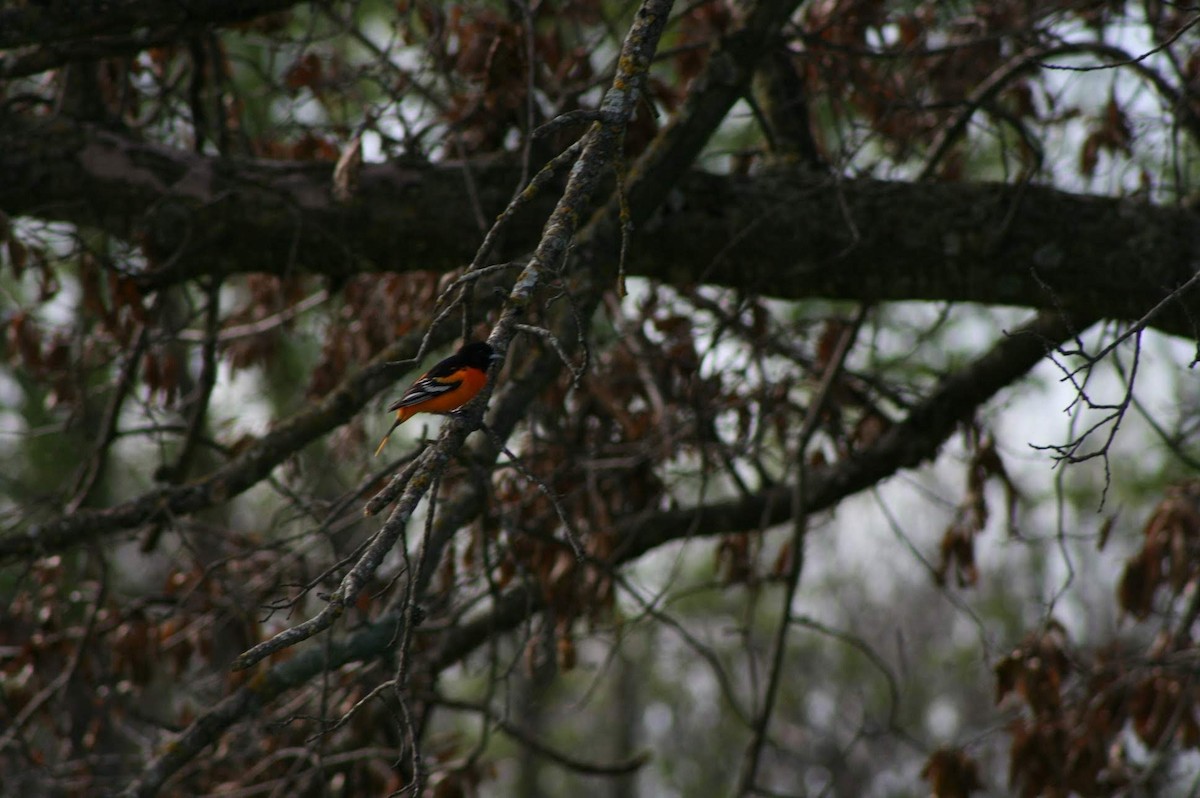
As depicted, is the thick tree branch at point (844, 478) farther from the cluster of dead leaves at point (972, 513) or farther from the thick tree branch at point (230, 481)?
the thick tree branch at point (230, 481)

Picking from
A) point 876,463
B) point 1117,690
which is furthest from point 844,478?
point 1117,690

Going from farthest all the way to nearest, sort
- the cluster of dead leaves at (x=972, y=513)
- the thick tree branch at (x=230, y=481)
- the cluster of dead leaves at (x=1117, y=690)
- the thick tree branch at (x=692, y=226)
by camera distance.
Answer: the cluster of dead leaves at (x=972, y=513), the cluster of dead leaves at (x=1117, y=690), the thick tree branch at (x=692, y=226), the thick tree branch at (x=230, y=481)

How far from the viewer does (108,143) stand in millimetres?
4336

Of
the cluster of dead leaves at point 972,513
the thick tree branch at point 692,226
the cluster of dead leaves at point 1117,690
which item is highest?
the thick tree branch at point 692,226

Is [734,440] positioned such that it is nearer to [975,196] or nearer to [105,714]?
[975,196]

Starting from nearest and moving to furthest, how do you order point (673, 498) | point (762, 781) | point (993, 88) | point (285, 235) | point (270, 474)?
1. point (270, 474)
2. point (285, 235)
3. point (993, 88)
4. point (673, 498)
5. point (762, 781)

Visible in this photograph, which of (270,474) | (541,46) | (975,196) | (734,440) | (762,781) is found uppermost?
(762,781)

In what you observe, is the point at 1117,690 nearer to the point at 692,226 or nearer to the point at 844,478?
the point at 844,478

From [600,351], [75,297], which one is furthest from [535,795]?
[600,351]

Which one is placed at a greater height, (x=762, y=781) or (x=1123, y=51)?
(x=762, y=781)

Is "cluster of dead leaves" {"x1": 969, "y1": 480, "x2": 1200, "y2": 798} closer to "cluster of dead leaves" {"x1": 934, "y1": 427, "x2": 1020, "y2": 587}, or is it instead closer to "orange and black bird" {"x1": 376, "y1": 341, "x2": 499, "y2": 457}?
"cluster of dead leaves" {"x1": 934, "y1": 427, "x2": 1020, "y2": 587}

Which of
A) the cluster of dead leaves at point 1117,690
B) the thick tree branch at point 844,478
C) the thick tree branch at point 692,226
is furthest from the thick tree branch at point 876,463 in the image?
the cluster of dead leaves at point 1117,690

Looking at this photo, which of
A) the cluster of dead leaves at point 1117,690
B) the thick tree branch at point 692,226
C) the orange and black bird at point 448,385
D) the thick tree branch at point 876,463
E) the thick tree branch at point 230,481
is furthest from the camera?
the thick tree branch at point 876,463

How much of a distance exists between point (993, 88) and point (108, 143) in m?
3.30
